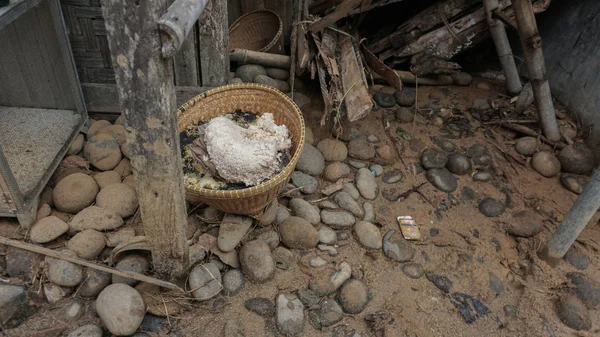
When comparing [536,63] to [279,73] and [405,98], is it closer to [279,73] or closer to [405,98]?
[405,98]

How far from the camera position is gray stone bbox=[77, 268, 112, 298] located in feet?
9.24

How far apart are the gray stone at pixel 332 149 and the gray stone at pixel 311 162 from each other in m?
0.09

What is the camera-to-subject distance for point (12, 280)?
282 cm

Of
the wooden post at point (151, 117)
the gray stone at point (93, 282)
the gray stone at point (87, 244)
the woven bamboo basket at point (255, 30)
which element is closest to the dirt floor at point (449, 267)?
the gray stone at point (93, 282)

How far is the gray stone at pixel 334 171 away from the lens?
3934 mm

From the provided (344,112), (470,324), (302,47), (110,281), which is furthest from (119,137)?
(470,324)

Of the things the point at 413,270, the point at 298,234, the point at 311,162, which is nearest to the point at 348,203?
the point at 311,162

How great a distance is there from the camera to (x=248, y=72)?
4434 mm

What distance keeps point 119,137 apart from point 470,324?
3189 mm

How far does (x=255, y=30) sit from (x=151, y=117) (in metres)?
3.27

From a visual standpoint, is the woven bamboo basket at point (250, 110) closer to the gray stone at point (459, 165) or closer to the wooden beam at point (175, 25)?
the wooden beam at point (175, 25)

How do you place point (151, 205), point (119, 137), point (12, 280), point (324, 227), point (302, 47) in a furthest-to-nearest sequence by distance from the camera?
point (302, 47) → point (119, 137) → point (324, 227) → point (12, 280) → point (151, 205)

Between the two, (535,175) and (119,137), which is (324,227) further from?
(535,175)

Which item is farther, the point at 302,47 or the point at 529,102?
the point at 529,102
